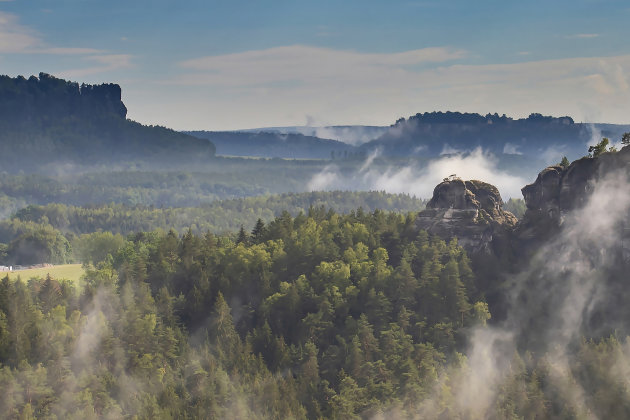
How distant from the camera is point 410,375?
118 metres

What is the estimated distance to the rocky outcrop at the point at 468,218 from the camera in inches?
5704

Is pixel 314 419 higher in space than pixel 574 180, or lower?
lower

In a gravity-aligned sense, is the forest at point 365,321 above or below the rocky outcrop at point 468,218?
below

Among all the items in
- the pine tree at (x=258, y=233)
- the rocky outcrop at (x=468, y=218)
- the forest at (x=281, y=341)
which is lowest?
the forest at (x=281, y=341)

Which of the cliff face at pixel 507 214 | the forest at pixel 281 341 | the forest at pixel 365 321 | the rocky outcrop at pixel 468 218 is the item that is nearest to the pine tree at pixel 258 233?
the forest at pixel 365 321

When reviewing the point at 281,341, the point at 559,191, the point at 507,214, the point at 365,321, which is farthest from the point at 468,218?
the point at 281,341

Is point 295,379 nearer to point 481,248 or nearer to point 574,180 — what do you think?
point 481,248

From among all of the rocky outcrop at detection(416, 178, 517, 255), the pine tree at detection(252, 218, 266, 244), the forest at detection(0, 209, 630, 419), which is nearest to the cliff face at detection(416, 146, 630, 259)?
the rocky outcrop at detection(416, 178, 517, 255)

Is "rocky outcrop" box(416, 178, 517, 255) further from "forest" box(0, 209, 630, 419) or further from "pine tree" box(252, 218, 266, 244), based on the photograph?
"pine tree" box(252, 218, 266, 244)

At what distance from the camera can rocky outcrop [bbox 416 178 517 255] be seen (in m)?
145

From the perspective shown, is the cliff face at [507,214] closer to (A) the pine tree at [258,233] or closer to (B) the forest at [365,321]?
(B) the forest at [365,321]

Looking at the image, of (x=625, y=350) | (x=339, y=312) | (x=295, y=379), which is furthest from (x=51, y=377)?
(x=625, y=350)

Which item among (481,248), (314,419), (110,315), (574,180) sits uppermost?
(574,180)

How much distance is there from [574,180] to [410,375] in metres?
47.1
